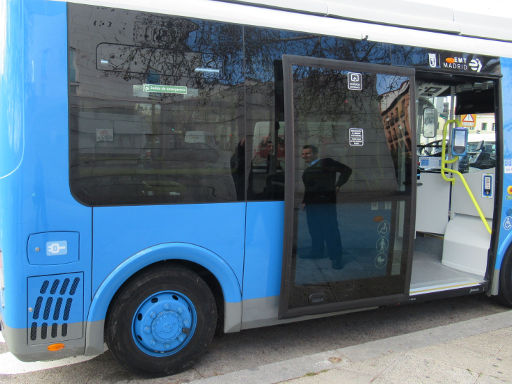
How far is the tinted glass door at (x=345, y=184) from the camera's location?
352cm

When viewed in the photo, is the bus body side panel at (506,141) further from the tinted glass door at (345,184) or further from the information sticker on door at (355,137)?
the information sticker on door at (355,137)

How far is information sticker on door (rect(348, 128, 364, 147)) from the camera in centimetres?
374

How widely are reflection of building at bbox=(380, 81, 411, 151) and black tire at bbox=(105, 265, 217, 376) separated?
2105 millimetres

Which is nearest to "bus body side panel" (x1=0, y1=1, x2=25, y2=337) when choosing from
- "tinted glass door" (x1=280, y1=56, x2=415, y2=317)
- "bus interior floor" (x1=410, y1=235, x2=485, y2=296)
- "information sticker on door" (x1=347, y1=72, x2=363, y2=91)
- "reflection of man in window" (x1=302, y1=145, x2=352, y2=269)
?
"tinted glass door" (x1=280, y1=56, x2=415, y2=317)

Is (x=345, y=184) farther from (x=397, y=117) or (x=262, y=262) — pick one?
(x=262, y=262)

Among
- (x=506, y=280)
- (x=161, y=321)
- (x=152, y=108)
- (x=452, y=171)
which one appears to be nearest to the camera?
(x=152, y=108)

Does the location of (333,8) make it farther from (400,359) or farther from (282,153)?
(400,359)

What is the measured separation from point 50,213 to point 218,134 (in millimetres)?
1292

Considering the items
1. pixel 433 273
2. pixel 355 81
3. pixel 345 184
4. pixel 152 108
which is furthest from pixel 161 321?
pixel 433 273

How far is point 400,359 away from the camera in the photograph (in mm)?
3512

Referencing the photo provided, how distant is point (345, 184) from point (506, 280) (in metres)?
2.54

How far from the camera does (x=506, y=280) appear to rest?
15.9 ft

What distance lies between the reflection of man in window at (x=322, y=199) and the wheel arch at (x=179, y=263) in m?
0.76

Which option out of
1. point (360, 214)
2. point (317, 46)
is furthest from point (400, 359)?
point (317, 46)
